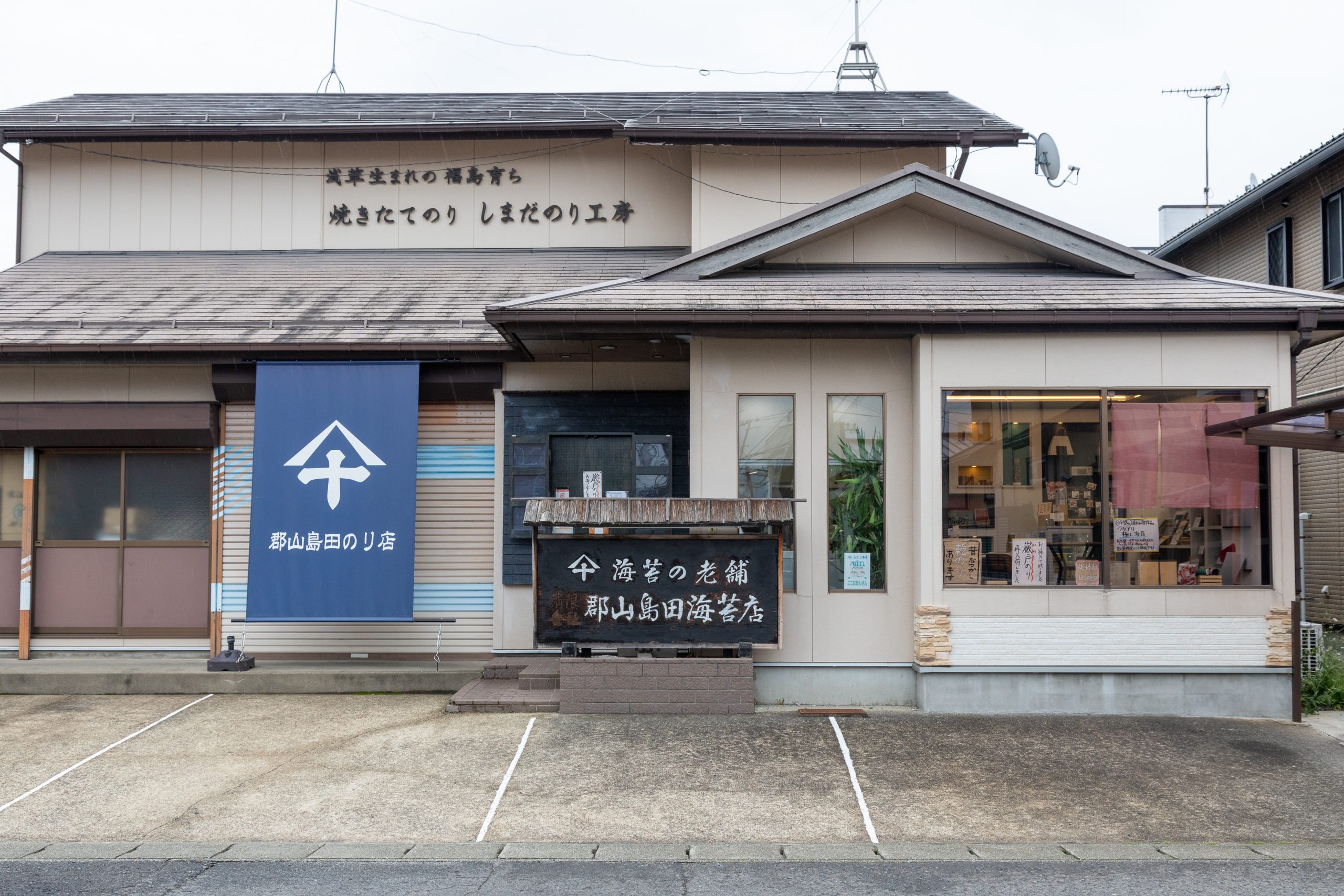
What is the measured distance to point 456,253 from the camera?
A: 13.6 meters

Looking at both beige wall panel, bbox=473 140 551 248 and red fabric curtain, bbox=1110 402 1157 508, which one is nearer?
red fabric curtain, bbox=1110 402 1157 508

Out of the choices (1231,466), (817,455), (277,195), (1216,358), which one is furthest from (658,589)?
(277,195)

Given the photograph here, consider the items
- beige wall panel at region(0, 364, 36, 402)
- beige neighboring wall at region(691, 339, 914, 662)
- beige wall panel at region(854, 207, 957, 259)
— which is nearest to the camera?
beige neighboring wall at region(691, 339, 914, 662)

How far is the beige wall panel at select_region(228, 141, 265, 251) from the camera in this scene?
13.7 metres

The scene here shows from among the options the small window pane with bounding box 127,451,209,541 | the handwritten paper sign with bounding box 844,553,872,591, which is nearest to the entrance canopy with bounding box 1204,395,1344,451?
the handwritten paper sign with bounding box 844,553,872,591

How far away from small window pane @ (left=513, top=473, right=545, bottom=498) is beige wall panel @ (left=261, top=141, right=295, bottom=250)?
5572 mm

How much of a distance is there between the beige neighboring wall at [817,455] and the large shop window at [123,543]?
21.1 feet

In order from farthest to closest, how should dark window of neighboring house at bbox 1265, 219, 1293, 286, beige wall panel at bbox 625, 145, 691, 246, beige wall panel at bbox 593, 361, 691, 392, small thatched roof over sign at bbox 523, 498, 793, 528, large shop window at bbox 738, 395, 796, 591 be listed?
dark window of neighboring house at bbox 1265, 219, 1293, 286 → beige wall panel at bbox 625, 145, 691, 246 → beige wall panel at bbox 593, 361, 691, 392 → large shop window at bbox 738, 395, 796, 591 → small thatched roof over sign at bbox 523, 498, 793, 528

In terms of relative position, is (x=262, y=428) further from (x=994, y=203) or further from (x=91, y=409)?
(x=994, y=203)

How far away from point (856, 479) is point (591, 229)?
19.9 feet

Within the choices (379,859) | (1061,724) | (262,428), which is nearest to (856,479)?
(1061,724)

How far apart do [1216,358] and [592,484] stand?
6551 millimetres

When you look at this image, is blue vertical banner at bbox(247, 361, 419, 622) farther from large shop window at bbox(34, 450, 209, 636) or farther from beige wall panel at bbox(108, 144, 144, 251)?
beige wall panel at bbox(108, 144, 144, 251)

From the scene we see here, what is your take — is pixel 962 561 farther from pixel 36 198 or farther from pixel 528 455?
pixel 36 198
